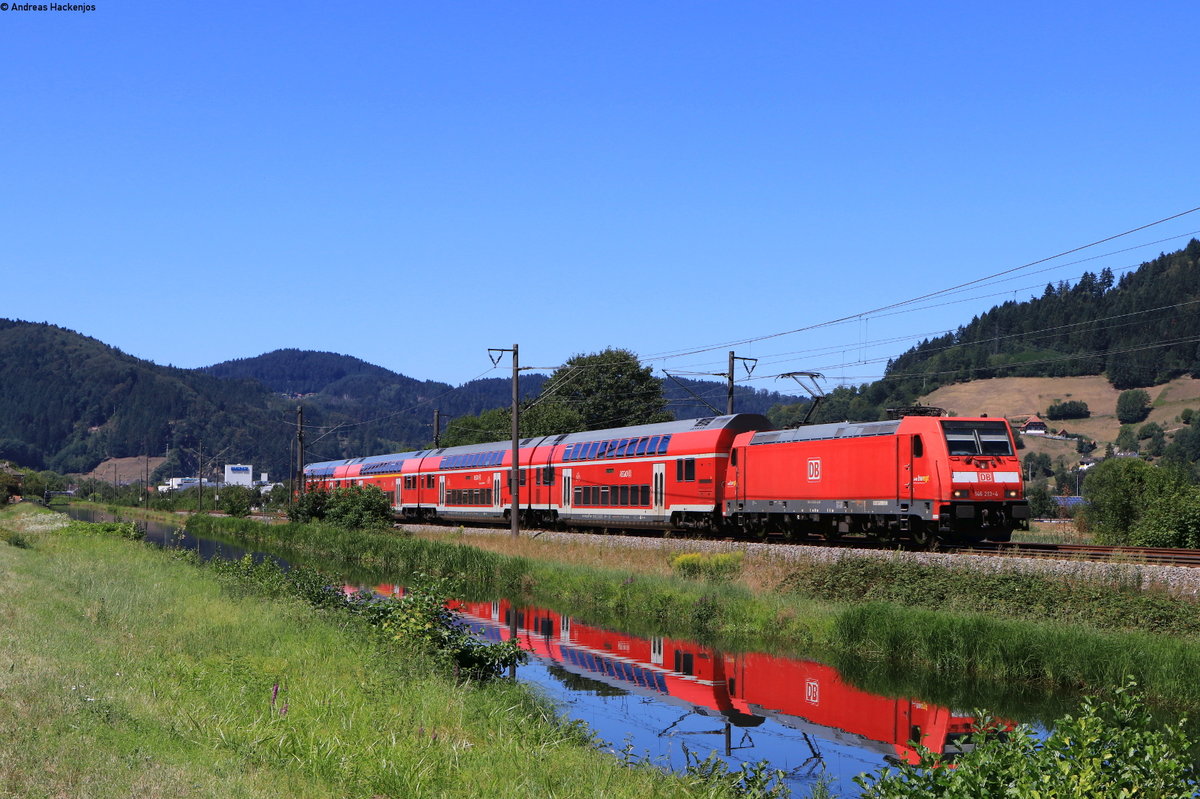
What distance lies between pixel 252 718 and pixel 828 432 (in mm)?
27835

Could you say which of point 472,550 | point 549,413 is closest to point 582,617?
point 472,550

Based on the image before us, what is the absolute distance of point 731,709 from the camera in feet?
71.2

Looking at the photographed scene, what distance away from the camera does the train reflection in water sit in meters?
19.5

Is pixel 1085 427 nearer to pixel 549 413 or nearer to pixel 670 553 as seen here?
pixel 549 413

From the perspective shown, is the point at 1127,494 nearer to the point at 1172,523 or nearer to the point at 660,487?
the point at 1172,523

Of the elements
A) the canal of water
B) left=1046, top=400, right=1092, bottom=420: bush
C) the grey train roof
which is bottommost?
the canal of water

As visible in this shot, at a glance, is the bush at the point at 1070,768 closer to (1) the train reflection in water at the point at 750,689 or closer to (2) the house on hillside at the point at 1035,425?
(1) the train reflection in water at the point at 750,689

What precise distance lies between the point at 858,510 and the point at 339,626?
18923mm

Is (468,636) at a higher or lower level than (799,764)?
higher

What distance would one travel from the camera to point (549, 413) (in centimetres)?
11181

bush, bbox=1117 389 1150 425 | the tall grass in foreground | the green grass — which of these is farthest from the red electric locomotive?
bush, bbox=1117 389 1150 425

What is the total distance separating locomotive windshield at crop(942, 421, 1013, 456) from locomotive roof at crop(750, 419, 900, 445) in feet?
6.77

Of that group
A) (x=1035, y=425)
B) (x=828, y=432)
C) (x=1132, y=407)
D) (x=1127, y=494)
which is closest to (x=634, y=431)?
(x=828, y=432)

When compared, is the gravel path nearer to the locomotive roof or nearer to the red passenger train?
the red passenger train
